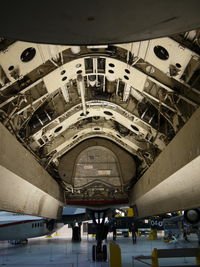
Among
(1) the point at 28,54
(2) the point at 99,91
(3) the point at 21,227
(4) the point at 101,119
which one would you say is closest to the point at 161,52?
(1) the point at 28,54

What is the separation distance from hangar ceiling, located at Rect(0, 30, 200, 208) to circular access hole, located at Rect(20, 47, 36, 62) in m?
0.02

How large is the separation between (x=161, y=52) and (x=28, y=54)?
2.34m

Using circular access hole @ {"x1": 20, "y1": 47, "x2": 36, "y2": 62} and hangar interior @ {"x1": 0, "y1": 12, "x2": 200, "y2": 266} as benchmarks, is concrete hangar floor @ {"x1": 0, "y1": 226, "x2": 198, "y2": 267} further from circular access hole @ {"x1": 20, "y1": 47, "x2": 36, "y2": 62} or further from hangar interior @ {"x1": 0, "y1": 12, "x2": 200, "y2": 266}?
circular access hole @ {"x1": 20, "y1": 47, "x2": 36, "y2": 62}

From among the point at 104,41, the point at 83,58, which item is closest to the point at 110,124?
the point at 83,58

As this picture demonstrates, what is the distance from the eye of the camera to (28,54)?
5.25m

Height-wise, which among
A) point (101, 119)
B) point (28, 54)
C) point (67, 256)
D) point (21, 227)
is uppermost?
point (101, 119)

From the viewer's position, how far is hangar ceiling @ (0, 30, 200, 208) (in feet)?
17.0

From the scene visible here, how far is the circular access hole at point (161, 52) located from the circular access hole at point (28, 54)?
2.14m

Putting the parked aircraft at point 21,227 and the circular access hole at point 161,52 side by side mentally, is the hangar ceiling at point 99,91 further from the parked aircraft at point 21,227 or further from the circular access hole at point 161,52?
the parked aircraft at point 21,227

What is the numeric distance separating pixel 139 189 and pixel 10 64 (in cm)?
615

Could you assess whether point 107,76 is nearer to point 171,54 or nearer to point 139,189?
point 171,54

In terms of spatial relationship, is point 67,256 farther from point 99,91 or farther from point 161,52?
point 161,52

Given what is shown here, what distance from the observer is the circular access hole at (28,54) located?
516 centimetres

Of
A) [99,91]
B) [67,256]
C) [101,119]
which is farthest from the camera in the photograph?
[67,256]
